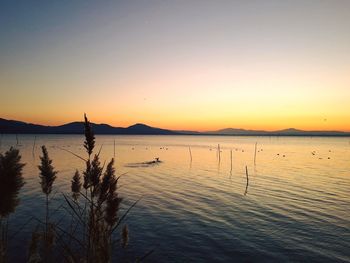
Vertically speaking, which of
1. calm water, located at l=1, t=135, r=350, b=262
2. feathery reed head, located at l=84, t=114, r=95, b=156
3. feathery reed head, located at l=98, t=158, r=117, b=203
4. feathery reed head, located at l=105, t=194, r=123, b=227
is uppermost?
feathery reed head, located at l=84, t=114, r=95, b=156

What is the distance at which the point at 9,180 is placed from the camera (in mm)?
3564

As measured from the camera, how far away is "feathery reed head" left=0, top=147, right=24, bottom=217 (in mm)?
3543

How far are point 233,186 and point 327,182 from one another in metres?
14.1

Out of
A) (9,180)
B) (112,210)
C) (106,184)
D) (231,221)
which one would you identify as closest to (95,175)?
(106,184)

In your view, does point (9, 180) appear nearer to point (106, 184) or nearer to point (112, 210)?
point (106, 184)

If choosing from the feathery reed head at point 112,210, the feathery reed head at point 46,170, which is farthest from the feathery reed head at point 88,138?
the feathery reed head at point 46,170

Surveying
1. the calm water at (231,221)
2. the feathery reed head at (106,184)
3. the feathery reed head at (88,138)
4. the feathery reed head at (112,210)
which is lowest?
the calm water at (231,221)

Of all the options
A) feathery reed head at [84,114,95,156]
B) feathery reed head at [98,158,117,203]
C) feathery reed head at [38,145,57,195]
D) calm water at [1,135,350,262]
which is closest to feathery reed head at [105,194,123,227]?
feathery reed head at [98,158,117,203]

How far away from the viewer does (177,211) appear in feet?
80.1

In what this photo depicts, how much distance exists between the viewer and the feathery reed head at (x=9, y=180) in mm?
3543

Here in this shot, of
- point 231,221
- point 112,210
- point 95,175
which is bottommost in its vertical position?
point 231,221

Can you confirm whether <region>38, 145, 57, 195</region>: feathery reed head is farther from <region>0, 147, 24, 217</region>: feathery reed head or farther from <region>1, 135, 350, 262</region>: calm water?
<region>1, 135, 350, 262</region>: calm water

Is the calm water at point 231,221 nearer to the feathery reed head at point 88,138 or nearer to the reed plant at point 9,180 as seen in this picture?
the feathery reed head at point 88,138

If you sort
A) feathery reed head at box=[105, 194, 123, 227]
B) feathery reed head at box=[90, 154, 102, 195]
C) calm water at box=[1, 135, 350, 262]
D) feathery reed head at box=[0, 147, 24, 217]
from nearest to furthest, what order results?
feathery reed head at box=[0, 147, 24, 217], feathery reed head at box=[105, 194, 123, 227], feathery reed head at box=[90, 154, 102, 195], calm water at box=[1, 135, 350, 262]
